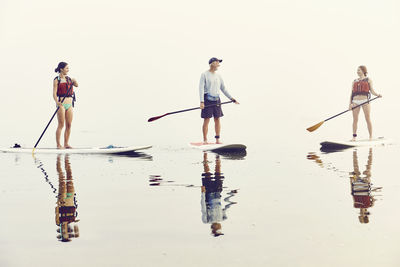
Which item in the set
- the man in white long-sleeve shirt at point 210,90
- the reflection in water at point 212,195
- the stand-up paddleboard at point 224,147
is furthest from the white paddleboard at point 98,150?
the reflection in water at point 212,195

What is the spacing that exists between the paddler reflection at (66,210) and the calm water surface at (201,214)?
12mm

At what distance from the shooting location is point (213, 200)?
7066 mm

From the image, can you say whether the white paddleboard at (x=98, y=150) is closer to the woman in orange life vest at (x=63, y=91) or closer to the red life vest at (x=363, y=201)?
the woman in orange life vest at (x=63, y=91)

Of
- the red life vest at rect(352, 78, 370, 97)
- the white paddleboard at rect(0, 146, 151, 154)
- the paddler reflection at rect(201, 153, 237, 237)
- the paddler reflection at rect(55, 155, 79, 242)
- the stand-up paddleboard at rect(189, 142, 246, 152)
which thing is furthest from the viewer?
the red life vest at rect(352, 78, 370, 97)

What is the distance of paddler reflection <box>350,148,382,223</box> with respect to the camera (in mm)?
6398

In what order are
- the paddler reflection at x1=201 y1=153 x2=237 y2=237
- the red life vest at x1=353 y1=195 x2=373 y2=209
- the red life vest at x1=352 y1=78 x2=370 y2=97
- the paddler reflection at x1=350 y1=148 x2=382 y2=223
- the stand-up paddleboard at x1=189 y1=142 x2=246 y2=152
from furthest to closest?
the red life vest at x1=352 y1=78 x2=370 y2=97 → the stand-up paddleboard at x1=189 y1=142 x2=246 y2=152 → the red life vest at x1=353 y1=195 x2=373 y2=209 → the paddler reflection at x1=350 y1=148 x2=382 y2=223 → the paddler reflection at x1=201 y1=153 x2=237 y2=237

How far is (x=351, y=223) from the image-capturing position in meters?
5.80

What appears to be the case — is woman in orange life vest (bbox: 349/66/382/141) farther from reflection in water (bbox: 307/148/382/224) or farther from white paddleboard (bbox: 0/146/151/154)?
white paddleboard (bbox: 0/146/151/154)

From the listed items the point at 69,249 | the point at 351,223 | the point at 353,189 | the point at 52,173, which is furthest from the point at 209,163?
the point at 69,249

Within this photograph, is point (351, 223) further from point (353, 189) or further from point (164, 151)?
point (164, 151)

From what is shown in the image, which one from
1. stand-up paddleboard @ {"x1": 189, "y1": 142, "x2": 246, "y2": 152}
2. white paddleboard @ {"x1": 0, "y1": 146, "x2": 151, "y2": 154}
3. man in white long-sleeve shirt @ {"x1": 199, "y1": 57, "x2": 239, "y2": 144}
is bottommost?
stand-up paddleboard @ {"x1": 189, "y1": 142, "x2": 246, "y2": 152}

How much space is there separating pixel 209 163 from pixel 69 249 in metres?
6.52

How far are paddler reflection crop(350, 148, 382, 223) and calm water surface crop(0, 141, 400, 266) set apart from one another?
1 cm

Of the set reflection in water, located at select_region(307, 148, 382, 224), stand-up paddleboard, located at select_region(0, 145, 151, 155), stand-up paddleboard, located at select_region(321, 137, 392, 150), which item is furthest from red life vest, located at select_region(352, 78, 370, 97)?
stand-up paddleboard, located at select_region(0, 145, 151, 155)
